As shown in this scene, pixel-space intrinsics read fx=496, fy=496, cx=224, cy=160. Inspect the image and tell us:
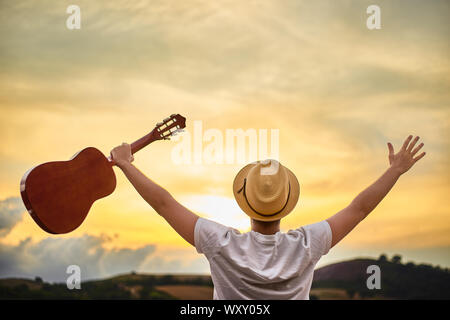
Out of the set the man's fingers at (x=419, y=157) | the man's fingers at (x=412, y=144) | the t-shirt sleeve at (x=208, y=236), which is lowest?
the t-shirt sleeve at (x=208, y=236)

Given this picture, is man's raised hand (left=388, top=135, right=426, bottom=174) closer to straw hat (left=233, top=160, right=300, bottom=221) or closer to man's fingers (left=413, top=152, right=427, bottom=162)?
man's fingers (left=413, top=152, right=427, bottom=162)

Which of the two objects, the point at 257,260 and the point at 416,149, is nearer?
the point at 257,260

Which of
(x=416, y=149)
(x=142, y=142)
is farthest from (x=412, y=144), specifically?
(x=142, y=142)

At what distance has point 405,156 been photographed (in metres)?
1.97

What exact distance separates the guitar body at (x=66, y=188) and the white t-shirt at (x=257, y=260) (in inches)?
59.3

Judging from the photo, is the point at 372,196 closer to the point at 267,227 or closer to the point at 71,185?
the point at 267,227

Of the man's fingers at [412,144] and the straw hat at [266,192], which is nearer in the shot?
the straw hat at [266,192]

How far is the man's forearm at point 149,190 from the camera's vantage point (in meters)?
1.71

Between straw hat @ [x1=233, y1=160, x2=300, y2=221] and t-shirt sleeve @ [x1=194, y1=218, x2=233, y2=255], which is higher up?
straw hat @ [x1=233, y1=160, x2=300, y2=221]

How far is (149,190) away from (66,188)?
5.03ft

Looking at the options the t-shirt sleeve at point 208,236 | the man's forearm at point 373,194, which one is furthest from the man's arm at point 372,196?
the t-shirt sleeve at point 208,236

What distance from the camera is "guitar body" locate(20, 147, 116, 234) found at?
2830 mm

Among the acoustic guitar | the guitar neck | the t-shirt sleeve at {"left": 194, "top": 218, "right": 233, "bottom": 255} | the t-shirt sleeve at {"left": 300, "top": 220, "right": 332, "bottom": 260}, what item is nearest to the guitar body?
the acoustic guitar

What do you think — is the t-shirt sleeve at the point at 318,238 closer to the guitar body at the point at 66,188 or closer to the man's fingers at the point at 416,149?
the man's fingers at the point at 416,149
